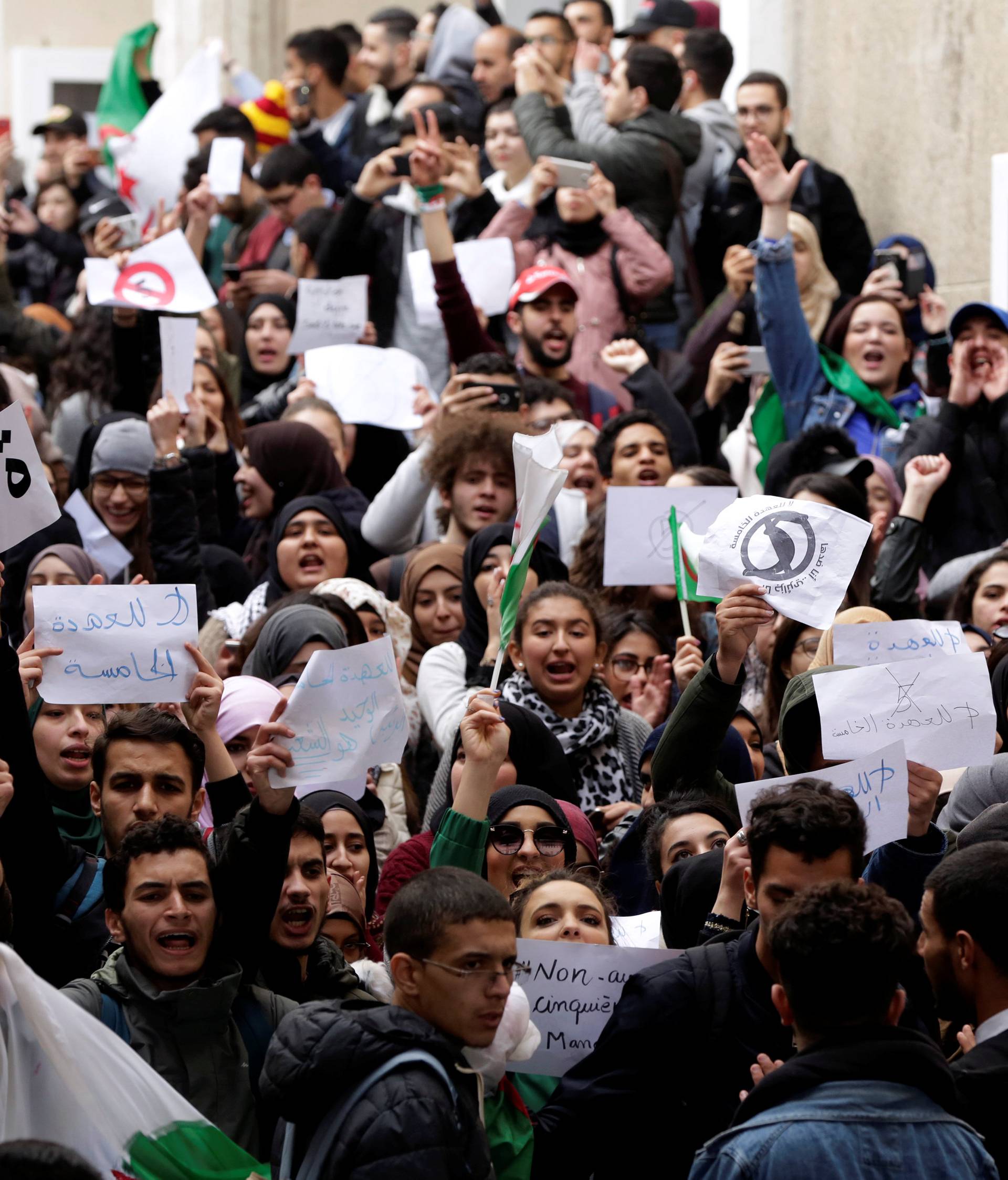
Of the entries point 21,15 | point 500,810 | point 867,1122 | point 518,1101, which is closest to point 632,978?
point 518,1101

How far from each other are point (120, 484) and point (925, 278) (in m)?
3.76

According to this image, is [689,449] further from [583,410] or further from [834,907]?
[834,907]

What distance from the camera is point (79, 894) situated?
4.27 meters

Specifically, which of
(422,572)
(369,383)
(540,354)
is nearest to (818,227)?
(540,354)

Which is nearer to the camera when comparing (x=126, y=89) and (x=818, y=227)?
(x=818, y=227)

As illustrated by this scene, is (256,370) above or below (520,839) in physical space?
above

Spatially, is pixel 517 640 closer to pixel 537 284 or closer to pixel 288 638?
pixel 288 638

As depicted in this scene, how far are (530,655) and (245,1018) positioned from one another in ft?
6.69

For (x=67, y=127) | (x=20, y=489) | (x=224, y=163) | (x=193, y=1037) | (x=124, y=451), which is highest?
(x=67, y=127)

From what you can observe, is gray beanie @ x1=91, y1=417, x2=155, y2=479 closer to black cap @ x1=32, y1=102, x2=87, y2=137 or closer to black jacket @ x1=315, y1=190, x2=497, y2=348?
black jacket @ x1=315, y1=190, x2=497, y2=348

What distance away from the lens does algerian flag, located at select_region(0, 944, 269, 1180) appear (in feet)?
10.7

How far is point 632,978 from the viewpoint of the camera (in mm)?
3635

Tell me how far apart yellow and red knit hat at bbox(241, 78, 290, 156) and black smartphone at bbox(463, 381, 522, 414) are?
5.86 metres

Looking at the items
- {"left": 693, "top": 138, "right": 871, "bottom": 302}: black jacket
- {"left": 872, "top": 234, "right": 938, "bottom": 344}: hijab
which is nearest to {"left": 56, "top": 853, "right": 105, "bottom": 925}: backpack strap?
{"left": 872, "top": 234, "right": 938, "bottom": 344}: hijab
